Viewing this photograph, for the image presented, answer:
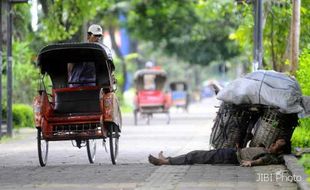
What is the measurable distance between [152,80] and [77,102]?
2280 centimetres

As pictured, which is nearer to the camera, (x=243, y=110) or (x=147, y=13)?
(x=243, y=110)

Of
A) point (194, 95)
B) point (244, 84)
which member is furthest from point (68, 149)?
point (194, 95)

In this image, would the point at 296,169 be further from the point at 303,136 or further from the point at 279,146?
the point at 303,136

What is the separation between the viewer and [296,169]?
12570mm

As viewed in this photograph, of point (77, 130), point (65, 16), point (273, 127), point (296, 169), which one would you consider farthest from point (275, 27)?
point (296, 169)

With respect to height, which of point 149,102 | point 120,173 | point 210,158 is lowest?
point 120,173

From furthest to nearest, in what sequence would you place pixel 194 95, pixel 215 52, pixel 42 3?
pixel 194 95
pixel 215 52
pixel 42 3

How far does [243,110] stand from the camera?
15.4 m

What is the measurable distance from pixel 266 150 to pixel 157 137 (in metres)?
10.3

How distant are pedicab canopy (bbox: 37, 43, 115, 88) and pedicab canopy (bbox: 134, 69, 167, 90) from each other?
20.7 metres

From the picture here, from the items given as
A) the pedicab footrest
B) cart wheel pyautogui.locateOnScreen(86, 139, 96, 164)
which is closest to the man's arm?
the pedicab footrest

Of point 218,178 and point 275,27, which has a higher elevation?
point 275,27

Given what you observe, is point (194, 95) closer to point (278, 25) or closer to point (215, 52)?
point (215, 52)

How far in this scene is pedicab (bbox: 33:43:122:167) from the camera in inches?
605
